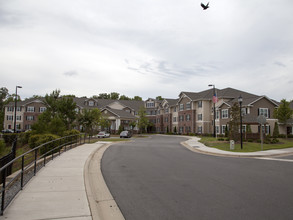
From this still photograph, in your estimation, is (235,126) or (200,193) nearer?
(200,193)

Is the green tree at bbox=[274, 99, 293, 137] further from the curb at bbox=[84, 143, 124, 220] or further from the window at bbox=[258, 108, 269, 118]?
the curb at bbox=[84, 143, 124, 220]

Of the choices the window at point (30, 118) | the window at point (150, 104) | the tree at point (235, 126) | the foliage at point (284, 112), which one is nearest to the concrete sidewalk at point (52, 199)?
the tree at point (235, 126)

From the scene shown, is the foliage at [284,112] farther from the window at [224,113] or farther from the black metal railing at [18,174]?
the black metal railing at [18,174]

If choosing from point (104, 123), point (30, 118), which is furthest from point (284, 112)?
point (30, 118)

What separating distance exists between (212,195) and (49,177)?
5795mm

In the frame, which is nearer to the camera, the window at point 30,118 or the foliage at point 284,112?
the foliage at point 284,112

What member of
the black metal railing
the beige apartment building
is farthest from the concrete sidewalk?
the beige apartment building

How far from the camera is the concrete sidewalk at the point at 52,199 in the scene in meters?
5.13

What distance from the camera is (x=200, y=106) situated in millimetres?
50750

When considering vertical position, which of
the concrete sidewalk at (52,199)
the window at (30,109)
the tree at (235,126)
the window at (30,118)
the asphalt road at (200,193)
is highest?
the window at (30,109)

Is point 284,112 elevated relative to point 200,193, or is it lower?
elevated

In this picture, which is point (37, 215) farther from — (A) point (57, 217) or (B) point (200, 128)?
(B) point (200, 128)

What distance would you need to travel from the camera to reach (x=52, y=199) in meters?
6.19

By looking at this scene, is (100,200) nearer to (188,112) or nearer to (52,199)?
(52,199)
